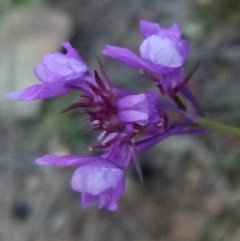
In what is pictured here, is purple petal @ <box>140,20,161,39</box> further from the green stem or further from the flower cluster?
the green stem

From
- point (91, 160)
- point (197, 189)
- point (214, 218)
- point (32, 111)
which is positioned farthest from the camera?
point (32, 111)

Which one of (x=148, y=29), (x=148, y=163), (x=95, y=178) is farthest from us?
(x=148, y=163)

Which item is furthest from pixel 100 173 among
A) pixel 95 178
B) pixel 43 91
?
pixel 43 91

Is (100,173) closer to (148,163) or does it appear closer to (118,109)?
(118,109)

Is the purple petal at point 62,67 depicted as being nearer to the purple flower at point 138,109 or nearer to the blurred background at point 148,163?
the purple flower at point 138,109

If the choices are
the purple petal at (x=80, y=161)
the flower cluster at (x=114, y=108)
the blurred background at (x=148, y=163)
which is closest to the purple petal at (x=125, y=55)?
the flower cluster at (x=114, y=108)

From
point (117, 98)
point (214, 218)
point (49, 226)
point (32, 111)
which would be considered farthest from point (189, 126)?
point (32, 111)

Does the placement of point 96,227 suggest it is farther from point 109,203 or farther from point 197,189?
point 109,203
